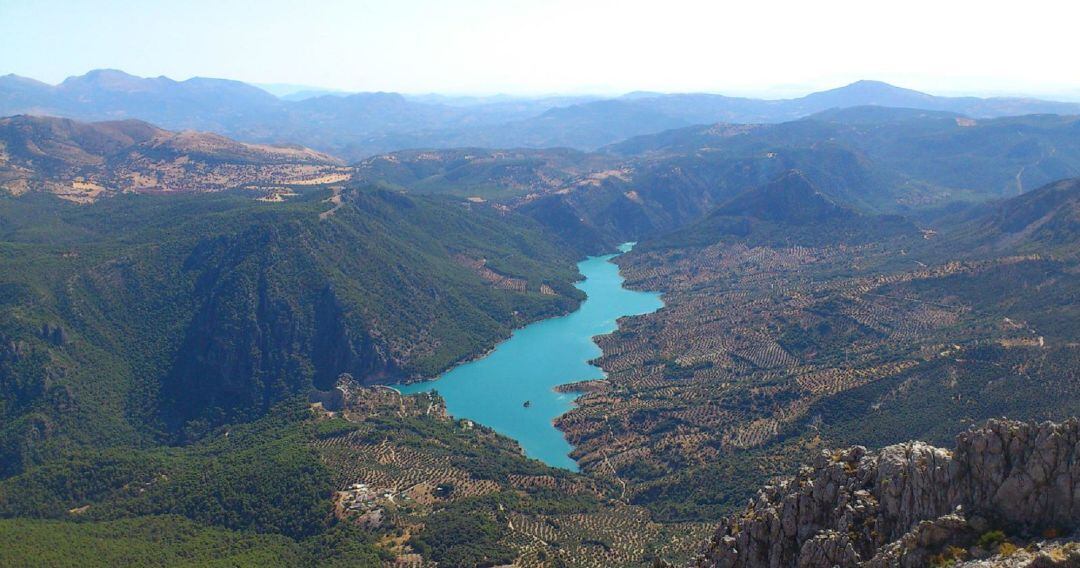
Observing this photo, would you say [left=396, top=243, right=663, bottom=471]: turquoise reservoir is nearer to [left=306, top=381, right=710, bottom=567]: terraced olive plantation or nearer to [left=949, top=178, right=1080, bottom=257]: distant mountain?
[left=306, top=381, right=710, bottom=567]: terraced olive plantation

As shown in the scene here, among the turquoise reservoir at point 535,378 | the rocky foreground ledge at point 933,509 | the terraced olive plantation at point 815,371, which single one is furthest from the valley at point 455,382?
the turquoise reservoir at point 535,378

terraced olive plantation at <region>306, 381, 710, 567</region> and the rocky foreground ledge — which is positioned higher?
the rocky foreground ledge

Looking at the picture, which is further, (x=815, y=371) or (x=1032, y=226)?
(x=1032, y=226)

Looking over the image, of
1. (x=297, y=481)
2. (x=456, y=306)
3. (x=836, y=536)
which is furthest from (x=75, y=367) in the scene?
(x=836, y=536)

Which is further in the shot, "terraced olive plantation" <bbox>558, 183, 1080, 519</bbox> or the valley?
"terraced olive plantation" <bbox>558, 183, 1080, 519</bbox>

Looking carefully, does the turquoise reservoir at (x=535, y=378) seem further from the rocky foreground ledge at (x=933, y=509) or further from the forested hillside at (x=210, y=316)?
the rocky foreground ledge at (x=933, y=509)

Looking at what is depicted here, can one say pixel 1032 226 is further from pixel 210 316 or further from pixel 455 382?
pixel 210 316

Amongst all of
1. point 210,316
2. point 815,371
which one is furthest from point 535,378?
point 210,316

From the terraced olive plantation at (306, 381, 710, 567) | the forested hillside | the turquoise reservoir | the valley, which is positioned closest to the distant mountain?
the valley
